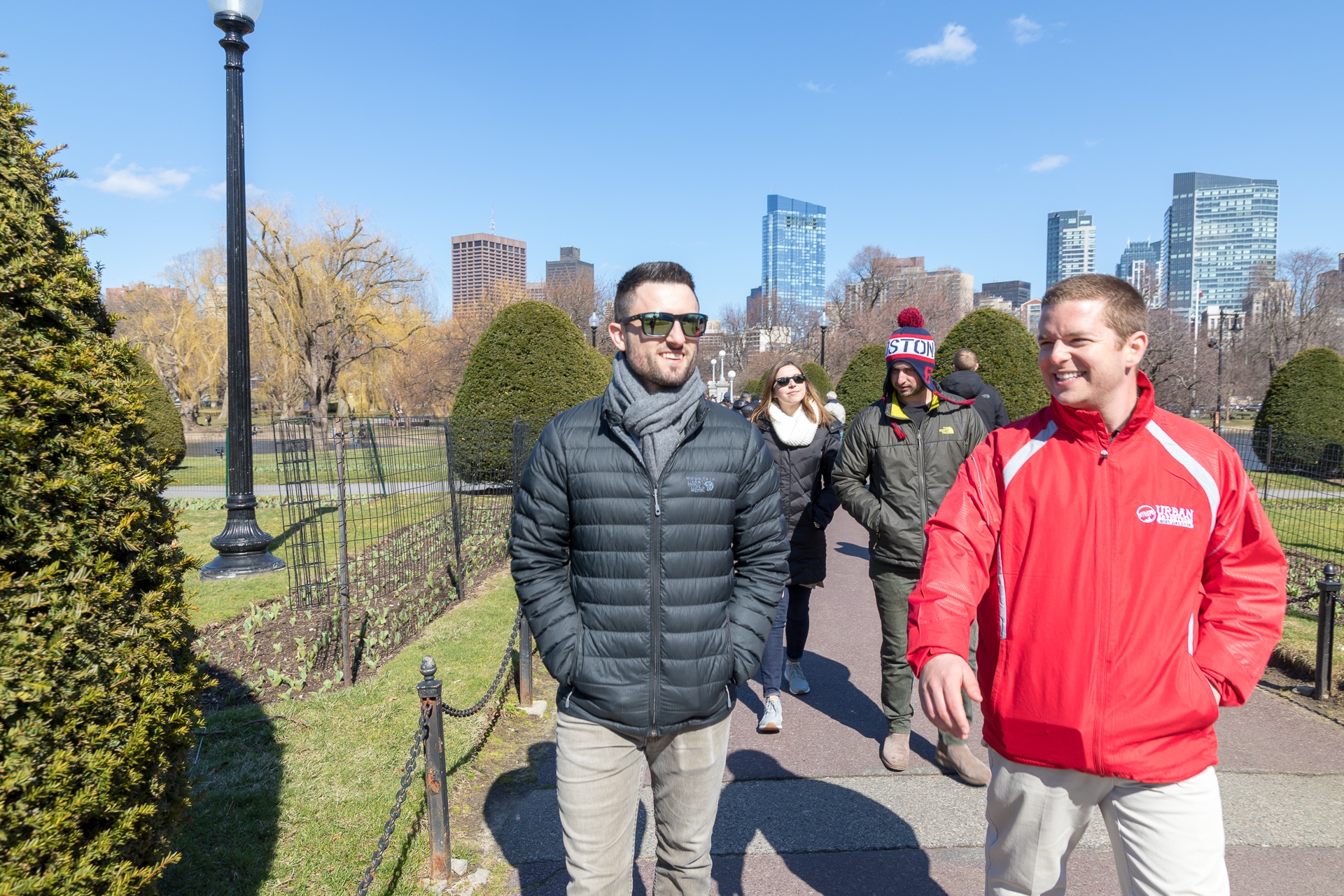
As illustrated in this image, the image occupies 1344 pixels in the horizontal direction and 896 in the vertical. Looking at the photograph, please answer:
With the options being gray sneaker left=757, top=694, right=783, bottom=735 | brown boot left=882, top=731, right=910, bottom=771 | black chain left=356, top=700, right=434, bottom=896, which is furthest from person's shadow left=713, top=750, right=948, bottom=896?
black chain left=356, top=700, right=434, bottom=896

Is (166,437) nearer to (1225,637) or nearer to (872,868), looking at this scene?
(872,868)

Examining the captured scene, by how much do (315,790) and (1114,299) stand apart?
13.3 feet

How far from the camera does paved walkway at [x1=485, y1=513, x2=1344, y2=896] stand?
3.28 meters

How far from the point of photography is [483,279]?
167 metres

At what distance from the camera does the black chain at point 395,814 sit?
108 inches

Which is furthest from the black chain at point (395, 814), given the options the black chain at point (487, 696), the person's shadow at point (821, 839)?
the person's shadow at point (821, 839)

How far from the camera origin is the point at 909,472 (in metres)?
4.26

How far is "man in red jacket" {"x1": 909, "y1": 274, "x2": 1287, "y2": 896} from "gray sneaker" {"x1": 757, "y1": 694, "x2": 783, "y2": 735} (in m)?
2.56

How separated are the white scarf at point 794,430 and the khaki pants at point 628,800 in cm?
289

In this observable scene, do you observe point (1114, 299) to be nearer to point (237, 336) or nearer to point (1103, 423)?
point (1103, 423)

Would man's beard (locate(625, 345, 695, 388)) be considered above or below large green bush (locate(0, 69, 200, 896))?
above

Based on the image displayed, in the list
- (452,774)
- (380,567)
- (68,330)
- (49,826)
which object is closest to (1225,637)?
(49,826)

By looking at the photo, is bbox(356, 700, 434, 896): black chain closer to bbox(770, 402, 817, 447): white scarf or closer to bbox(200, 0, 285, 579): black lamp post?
bbox(770, 402, 817, 447): white scarf

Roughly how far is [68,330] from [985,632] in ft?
8.63
